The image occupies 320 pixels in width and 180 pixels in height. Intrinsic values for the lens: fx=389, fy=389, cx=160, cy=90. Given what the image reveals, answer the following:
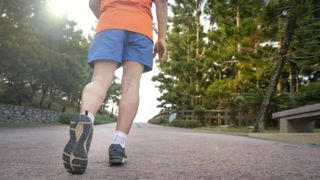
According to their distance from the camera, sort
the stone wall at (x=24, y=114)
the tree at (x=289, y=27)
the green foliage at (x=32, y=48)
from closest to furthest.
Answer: the tree at (x=289, y=27) < the green foliage at (x=32, y=48) < the stone wall at (x=24, y=114)

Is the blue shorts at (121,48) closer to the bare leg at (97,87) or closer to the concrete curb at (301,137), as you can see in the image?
the bare leg at (97,87)

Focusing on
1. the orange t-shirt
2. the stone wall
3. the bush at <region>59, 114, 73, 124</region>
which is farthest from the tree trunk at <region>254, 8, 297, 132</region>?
the bush at <region>59, 114, 73, 124</region>

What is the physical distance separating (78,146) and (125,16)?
1022 millimetres

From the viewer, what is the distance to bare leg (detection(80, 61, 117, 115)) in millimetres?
2307

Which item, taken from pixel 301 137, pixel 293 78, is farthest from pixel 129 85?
pixel 293 78

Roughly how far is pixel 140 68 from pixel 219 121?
19.1m

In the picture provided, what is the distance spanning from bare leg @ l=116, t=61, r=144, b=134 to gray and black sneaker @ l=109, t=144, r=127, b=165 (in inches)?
6.4

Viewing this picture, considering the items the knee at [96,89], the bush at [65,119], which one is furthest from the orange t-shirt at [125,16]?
the bush at [65,119]

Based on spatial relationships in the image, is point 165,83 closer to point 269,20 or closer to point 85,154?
point 269,20

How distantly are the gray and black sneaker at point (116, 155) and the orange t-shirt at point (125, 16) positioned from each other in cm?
77

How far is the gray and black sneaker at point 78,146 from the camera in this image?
1909 mm

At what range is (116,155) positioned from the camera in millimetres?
2418

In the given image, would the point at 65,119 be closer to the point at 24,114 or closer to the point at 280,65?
the point at 24,114

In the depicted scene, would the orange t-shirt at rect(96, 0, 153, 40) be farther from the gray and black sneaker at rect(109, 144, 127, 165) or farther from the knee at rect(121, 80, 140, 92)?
the gray and black sneaker at rect(109, 144, 127, 165)
